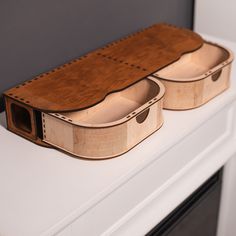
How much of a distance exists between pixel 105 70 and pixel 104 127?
20cm

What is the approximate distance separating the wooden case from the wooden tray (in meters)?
0.04

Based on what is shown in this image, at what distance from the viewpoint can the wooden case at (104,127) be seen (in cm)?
88

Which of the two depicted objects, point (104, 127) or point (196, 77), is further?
point (196, 77)

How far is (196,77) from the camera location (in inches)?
40.5

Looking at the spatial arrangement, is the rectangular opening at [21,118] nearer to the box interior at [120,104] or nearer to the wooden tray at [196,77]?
the box interior at [120,104]

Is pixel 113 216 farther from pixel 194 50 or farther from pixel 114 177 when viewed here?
pixel 194 50

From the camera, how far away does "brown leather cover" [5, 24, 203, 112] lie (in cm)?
93

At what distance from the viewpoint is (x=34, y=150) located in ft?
3.04

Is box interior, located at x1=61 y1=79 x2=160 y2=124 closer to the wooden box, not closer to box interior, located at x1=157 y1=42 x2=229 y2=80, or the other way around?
the wooden box

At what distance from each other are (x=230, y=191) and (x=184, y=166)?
0.34m

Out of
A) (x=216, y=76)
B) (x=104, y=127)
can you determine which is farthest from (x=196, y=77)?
(x=104, y=127)

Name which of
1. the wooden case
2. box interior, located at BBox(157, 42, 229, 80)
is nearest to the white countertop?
the wooden case

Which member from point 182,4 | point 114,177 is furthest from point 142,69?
point 182,4

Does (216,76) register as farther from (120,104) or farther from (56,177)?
(56,177)
